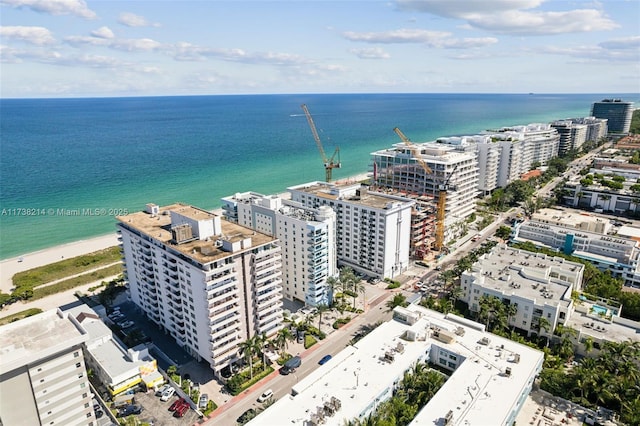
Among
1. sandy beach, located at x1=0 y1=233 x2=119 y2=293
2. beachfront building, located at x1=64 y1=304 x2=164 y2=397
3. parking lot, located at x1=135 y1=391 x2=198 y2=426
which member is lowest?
parking lot, located at x1=135 y1=391 x2=198 y2=426

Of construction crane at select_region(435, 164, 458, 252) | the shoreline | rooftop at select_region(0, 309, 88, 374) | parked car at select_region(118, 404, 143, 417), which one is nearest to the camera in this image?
rooftop at select_region(0, 309, 88, 374)

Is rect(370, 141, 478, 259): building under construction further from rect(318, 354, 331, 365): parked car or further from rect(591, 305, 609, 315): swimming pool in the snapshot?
rect(318, 354, 331, 365): parked car

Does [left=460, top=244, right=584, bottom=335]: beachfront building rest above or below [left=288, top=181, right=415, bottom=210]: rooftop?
below

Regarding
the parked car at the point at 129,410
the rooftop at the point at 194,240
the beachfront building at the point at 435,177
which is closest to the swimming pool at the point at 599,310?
the beachfront building at the point at 435,177

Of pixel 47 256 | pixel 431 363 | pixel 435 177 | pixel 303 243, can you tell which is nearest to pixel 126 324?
pixel 303 243

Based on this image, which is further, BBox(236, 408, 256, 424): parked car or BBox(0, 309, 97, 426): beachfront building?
BBox(236, 408, 256, 424): parked car

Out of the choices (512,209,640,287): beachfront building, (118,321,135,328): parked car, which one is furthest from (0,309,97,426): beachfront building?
(512,209,640,287): beachfront building

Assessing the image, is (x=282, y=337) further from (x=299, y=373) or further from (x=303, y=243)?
(x=303, y=243)

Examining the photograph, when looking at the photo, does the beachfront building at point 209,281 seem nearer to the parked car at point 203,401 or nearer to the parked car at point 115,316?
the parked car at point 203,401
